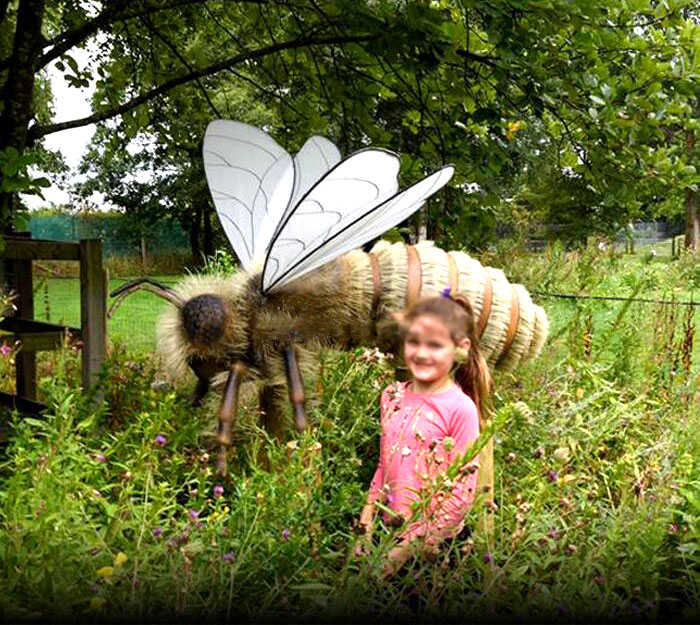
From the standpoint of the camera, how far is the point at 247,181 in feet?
10.9

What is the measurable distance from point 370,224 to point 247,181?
31.8 inches

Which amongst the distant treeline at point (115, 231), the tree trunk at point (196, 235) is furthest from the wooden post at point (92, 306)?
the distant treeline at point (115, 231)

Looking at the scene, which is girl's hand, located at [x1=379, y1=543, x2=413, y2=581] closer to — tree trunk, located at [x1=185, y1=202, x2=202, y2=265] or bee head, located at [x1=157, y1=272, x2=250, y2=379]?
bee head, located at [x1=157, y1=272, x2=250, y2=379]

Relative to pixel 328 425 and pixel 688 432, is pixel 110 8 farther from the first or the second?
pixel 688 432

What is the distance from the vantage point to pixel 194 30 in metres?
6.48

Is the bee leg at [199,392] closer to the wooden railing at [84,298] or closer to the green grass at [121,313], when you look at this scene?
the wooden railing at [84,298]

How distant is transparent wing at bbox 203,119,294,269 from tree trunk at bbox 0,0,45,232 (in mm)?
1744

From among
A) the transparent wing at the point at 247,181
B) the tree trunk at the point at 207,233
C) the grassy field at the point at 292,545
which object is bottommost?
the grassy field at the point at 292,545

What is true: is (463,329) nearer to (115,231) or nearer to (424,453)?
(424,453)

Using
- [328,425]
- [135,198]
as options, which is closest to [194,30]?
[328,425]

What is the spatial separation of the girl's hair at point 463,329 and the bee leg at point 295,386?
0.64 metres

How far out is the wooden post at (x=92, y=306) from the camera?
3.86 meters

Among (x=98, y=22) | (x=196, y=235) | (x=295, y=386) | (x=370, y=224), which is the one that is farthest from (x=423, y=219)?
(x=196, y=235)

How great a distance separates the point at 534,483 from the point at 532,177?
1903 cm
